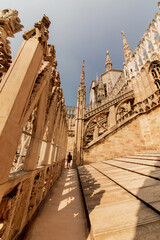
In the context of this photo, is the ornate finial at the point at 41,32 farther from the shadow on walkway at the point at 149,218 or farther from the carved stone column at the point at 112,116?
the carved stone column at the point at 112,116

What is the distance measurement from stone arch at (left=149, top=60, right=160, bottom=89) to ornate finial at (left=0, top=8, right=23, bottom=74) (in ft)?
42.0

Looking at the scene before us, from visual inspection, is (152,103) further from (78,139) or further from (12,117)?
(12,117)

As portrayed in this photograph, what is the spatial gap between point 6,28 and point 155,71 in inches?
532

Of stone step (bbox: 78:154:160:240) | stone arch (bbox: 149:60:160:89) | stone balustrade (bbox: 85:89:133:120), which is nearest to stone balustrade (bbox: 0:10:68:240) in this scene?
stone step (bbox: 78:154:160:240)

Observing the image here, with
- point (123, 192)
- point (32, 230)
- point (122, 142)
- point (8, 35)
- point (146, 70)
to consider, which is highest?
point (146, 70)

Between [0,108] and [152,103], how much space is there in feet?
36.8

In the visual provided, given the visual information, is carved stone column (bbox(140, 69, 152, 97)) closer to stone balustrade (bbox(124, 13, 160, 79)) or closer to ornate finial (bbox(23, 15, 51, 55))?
stone balustrade (bbox(124, 13, 160, 79))

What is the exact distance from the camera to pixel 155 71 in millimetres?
10492

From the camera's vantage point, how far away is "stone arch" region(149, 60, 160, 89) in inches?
402

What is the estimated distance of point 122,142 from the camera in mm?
8125

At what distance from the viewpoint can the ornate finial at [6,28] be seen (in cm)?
207

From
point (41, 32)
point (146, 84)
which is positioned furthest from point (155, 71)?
point (41, 32)

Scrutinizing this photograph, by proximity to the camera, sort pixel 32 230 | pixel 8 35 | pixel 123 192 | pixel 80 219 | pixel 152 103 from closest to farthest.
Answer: pixel 32 230, pixel 80 219, pixel 123 192, pixel 8 35, pixel 152 103

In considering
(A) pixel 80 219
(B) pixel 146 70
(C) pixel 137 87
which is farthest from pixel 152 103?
(A) pixel 80 219
